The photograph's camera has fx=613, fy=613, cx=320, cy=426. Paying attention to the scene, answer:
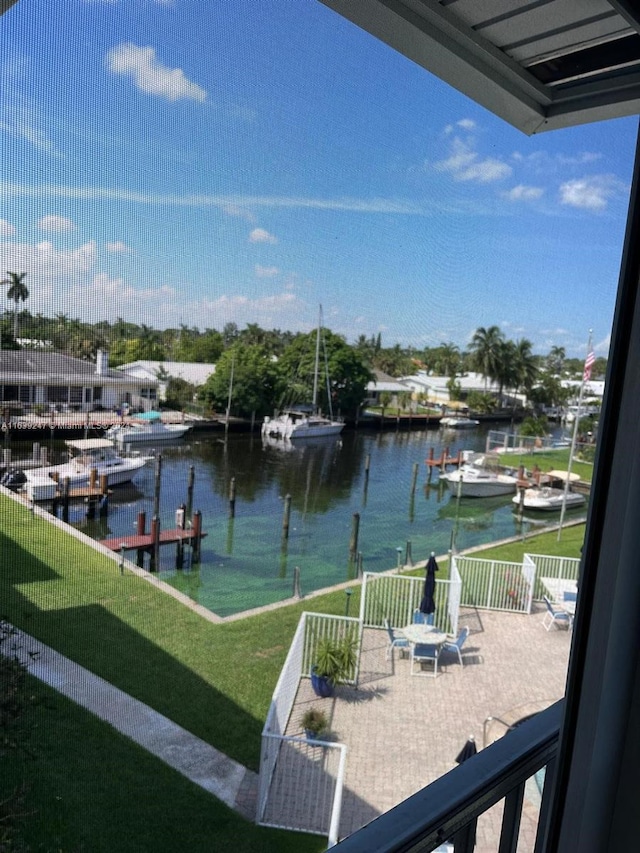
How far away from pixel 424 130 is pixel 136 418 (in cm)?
224

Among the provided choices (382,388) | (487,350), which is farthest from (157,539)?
(487,350)

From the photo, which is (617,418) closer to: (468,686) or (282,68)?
(282,68)

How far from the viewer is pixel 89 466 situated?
1429 mm

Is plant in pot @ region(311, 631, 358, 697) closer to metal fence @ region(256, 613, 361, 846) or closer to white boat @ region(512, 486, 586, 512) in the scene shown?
metal fence @ region(256, 613, 361, 846)

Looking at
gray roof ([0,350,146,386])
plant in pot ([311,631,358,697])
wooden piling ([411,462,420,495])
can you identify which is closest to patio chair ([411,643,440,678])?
plant in pot ([311,631,358,697])

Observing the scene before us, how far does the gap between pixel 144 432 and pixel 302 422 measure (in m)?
1.42

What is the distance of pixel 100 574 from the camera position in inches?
79.7

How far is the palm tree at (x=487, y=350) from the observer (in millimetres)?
4445

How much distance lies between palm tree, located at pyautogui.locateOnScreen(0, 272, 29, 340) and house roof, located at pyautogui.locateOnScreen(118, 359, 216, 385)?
249 mm

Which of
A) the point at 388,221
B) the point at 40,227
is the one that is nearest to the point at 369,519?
the point at 388,221

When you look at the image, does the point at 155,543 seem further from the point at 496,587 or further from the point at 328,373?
the point at 496,587

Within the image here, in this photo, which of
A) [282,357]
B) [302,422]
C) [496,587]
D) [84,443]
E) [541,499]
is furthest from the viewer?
[541,499]

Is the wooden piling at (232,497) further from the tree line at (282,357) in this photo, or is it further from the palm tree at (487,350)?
the palm tree at (487,350)

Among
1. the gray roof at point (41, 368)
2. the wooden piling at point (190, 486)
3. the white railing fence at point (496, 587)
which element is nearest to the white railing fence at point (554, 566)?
the white railing fence at point (496, 587)
